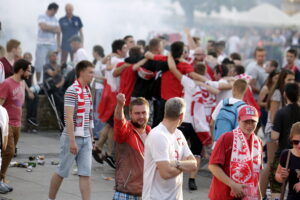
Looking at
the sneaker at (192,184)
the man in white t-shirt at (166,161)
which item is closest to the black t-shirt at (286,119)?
the sneaker at (192,184)

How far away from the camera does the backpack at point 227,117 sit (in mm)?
8859

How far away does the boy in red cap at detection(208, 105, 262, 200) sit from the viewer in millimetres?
6422

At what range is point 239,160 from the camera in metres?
6.42

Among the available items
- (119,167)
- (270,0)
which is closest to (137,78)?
(119,167)

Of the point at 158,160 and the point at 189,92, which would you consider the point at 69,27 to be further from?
the point at 158,160

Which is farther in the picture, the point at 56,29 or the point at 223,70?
the point at 56,29

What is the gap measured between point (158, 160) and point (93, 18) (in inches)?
755

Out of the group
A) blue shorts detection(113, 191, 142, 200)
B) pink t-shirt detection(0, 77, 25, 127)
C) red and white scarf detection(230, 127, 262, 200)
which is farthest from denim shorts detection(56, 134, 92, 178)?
red and white scarf detection(230, 127, 262, 200)

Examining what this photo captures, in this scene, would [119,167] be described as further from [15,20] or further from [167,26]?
[167,26]

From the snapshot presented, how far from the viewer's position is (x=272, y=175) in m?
9.38

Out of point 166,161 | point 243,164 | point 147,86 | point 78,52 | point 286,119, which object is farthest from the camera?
point 78,52

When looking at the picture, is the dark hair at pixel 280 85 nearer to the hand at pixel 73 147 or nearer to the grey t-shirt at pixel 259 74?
the hand at pixel 73 147

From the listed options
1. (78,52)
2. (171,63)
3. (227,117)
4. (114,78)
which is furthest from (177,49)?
(78,52)

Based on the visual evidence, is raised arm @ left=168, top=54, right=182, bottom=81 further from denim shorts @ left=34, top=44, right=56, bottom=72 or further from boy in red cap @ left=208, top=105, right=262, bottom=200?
denim shorts @ left=34, top=44, right=56, bottom=72
